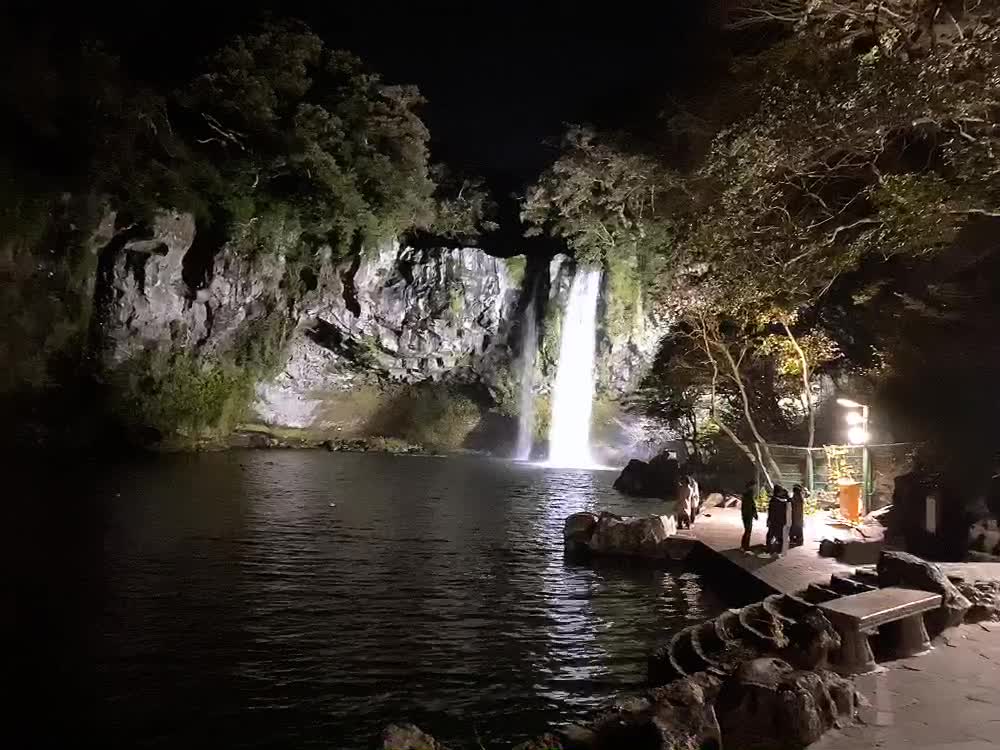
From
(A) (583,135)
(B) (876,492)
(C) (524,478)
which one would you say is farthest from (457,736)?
(A) (583,135)

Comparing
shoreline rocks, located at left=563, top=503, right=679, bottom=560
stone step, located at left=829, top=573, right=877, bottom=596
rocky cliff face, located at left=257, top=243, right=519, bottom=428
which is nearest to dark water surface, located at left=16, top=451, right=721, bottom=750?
shoreline rocks, located at left=563, top=503, right=679, bottom=560

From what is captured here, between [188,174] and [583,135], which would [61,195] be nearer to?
[188,174]

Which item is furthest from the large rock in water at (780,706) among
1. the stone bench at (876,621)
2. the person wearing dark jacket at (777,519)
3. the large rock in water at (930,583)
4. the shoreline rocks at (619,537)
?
the shoreline rocks at (619,537)

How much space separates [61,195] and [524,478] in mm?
16872

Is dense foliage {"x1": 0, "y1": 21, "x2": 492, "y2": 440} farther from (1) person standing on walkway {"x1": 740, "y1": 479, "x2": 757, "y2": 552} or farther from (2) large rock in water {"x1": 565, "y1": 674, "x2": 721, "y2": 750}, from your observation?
(2) large rock in water {"x1": 565, "y1": 674, "x2": 721, "y2": 750}

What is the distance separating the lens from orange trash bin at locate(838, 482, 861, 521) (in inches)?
474

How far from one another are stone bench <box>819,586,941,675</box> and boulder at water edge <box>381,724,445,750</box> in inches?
129

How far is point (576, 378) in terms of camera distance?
2881cm

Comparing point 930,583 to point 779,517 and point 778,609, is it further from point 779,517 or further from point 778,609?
point 779,517

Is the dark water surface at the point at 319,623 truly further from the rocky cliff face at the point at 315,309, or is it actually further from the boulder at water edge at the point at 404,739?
the rocky cliff face at the point at 315,309

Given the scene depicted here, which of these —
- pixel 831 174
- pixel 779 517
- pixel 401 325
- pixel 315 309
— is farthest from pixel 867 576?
pixel 315 309

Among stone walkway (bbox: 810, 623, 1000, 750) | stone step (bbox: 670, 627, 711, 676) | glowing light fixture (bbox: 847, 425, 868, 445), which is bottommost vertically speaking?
stone step (bbox: 670, 627, 711, 676)

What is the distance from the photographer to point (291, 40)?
2316 centimetres

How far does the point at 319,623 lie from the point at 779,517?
6453mm
